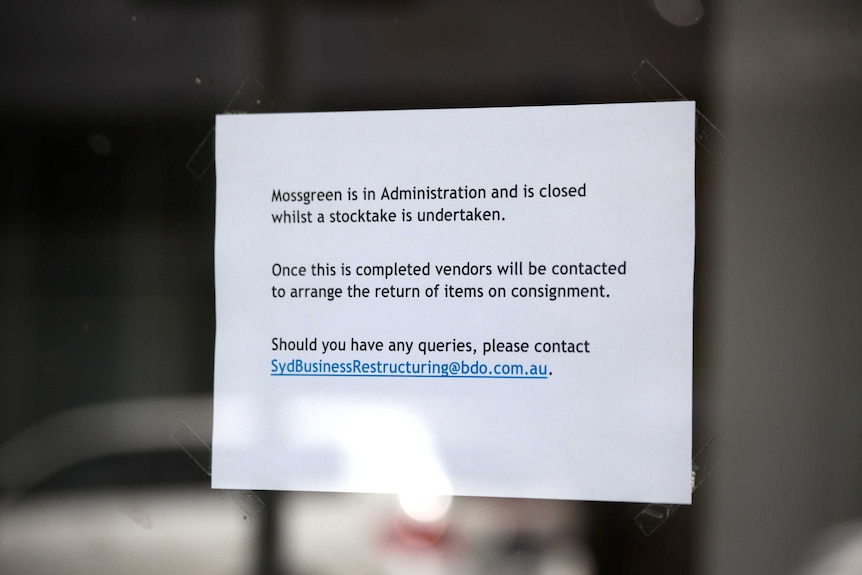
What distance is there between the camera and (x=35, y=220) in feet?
5.95

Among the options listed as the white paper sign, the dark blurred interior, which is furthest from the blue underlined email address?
the dark blurred interior

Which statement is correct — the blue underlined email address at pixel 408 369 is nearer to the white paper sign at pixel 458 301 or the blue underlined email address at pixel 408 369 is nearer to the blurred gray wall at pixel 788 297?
the white paper sign at pixel 458 301

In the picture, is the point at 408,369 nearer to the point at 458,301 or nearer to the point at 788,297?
the point at 458,301

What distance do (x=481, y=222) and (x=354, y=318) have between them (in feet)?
1.01

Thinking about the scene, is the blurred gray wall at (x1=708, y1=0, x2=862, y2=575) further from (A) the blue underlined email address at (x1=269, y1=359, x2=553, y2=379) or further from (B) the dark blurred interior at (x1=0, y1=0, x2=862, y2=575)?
(A) the blue underlined email address at (x1=269, y1=359, x2=553, y2=379)

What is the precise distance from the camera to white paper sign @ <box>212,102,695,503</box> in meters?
1.63

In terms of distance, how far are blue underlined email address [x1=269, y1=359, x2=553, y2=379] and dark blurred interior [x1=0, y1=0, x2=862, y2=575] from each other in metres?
0.18

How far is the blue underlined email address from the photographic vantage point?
1657mm
